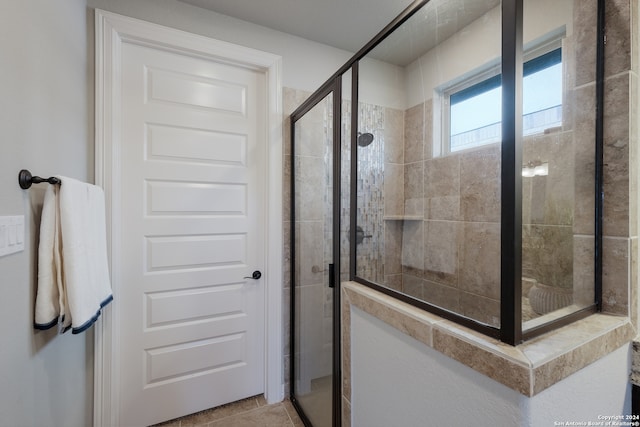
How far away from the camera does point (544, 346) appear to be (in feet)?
1.98

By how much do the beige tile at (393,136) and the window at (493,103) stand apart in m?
0.29

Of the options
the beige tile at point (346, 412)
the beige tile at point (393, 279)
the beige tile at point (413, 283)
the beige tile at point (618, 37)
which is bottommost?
the beige tile at point (346, 412)

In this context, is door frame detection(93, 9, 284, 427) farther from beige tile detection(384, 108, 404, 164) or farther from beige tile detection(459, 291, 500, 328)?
beige tile detection(459, 291, 500, 328)

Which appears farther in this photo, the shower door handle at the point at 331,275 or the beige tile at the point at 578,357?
the shower door handle at the point at 331,275

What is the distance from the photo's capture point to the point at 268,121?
1.77 metres

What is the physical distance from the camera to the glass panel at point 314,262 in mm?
1446

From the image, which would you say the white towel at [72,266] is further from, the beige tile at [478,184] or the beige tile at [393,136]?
the beige tile at [478,184]

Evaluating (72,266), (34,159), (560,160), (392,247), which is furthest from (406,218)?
(34,159)

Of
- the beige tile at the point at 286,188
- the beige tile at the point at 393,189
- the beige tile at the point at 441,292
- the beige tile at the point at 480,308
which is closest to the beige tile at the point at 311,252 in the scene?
the beige tile at the point at 286,188

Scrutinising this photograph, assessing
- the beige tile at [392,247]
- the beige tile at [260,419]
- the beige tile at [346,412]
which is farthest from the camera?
the beige tile at [260,419]

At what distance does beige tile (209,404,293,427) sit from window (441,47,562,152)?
1964mm

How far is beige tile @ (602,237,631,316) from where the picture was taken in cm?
76

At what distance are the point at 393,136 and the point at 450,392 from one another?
1.52 metres

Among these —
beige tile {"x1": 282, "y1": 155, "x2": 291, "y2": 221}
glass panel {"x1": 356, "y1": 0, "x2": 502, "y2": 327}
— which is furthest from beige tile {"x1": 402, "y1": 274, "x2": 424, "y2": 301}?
beige tile {"x1": 282, "y1": 155, "x2": 291, "y2": 221}
